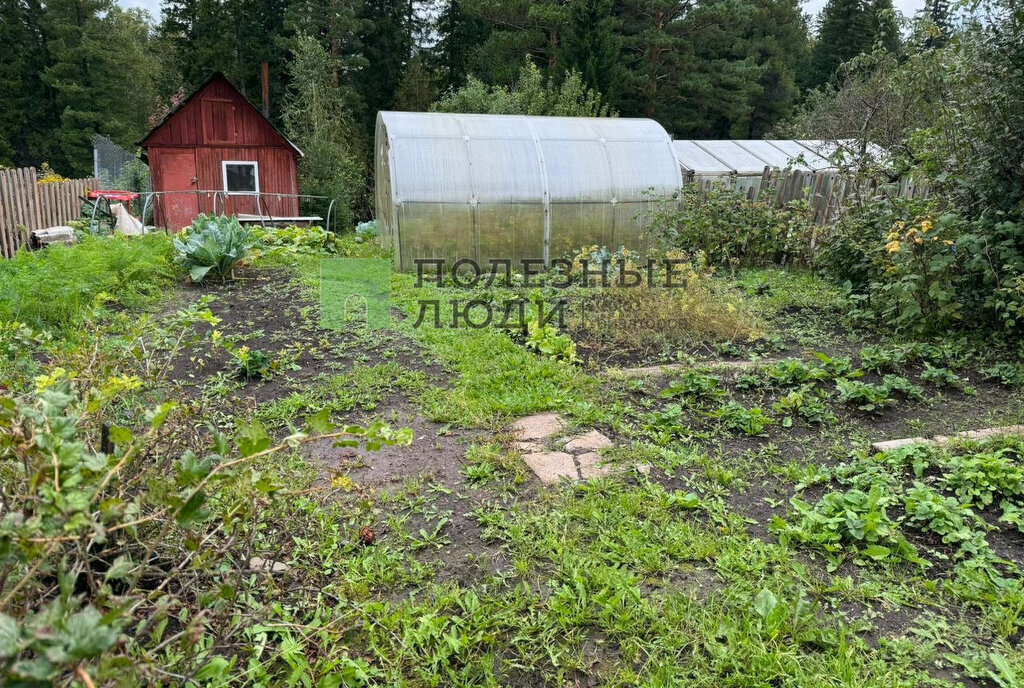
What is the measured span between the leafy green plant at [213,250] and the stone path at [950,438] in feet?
23.1

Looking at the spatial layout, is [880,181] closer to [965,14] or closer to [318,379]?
[965,14]

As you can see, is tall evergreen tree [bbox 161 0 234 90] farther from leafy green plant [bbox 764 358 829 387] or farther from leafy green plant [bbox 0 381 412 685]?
leafy green plant [bbox 0 381 412 685]

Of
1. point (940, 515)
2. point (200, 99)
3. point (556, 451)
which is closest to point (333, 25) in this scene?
point (200, 99)

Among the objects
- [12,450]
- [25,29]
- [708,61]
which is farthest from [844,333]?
[25,29]

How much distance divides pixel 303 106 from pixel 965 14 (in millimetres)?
23539

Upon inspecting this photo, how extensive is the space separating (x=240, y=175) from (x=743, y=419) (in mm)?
19933

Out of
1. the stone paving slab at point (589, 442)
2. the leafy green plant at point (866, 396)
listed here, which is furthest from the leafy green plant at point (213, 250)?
the leafy green plant at point (866, 396)

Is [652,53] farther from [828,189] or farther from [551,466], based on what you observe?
[551,466]

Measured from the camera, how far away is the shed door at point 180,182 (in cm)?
1956

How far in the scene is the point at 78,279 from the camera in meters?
6.08

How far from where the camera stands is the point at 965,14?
5828 millimetres

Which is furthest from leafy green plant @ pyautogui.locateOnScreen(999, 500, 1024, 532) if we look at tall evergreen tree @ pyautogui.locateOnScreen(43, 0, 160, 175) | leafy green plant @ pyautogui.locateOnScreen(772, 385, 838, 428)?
tall evergreen tree @ pyautogui.locateOnScreen(43, 0, 160, 175)

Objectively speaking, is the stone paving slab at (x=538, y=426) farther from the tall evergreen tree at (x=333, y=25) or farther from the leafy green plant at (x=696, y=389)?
the tall evergreen tree at (x=333, y=25)

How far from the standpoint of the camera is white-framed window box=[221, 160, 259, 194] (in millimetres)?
20312
